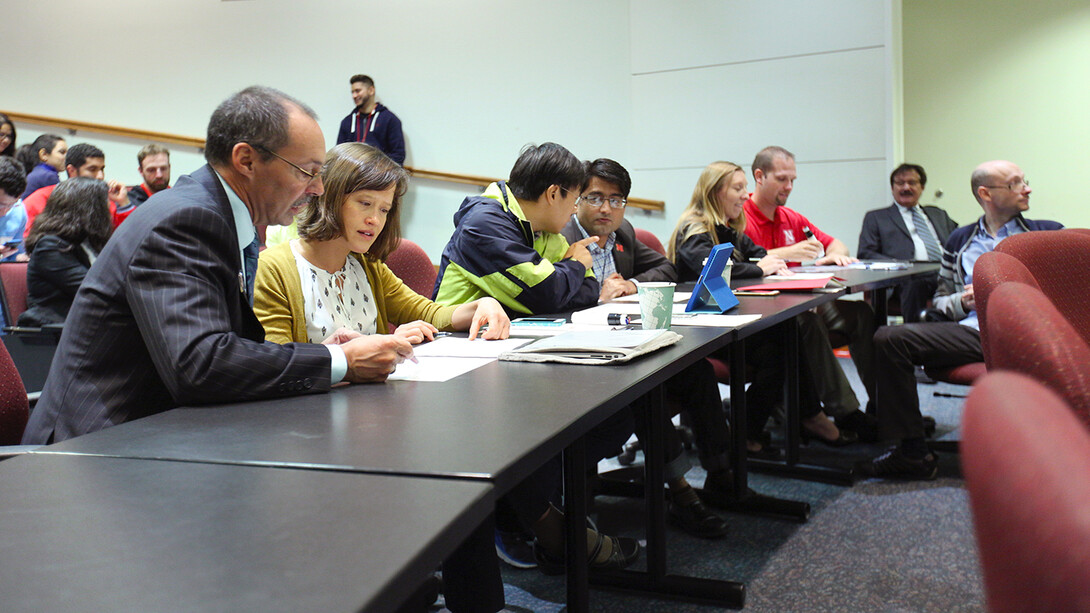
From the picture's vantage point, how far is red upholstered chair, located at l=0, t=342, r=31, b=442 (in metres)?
1.45

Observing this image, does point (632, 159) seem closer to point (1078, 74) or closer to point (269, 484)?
point (1078, 74)

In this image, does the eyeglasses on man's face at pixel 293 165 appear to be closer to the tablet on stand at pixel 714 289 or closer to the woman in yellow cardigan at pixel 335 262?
the woman in yellow cardigan at pixel 335 262

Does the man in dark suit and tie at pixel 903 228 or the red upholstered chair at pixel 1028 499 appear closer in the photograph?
the red upholstered chair at pixel 1028 499

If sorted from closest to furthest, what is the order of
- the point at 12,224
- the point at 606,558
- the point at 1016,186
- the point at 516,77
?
the point at 606,558, the point at 1016,186, the point at 12,224, the point at 516,77

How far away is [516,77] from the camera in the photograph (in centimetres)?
585

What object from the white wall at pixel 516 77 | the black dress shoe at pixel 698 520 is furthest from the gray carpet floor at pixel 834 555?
the white wall at pixel 516 77

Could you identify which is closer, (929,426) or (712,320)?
(712,320)

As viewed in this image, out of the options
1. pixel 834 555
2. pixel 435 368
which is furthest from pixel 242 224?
pixel 834 555

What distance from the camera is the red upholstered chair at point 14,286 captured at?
9.71 feet

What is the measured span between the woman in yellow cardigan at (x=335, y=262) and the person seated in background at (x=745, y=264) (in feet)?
4.38

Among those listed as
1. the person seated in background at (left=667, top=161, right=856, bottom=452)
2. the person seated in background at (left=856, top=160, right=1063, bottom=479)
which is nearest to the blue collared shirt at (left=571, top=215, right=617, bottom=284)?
the person seated in background at (left=667, top=161, right=856, bottom=452)

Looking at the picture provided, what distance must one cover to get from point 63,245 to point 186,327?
221 cm

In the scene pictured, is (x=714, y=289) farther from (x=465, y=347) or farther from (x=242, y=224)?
(x=242, y=224)

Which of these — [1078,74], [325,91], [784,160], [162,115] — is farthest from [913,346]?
[162,115]
